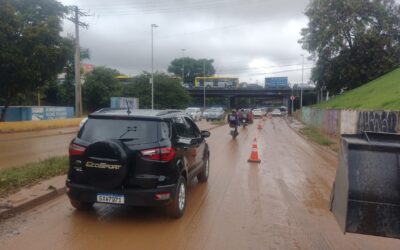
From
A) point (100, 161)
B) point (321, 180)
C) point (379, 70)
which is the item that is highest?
point (379, 70)

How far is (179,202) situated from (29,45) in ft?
77.5

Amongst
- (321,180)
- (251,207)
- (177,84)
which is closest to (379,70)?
(177,84)

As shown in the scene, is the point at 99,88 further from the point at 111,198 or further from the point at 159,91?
the point at 111,198

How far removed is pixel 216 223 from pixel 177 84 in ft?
200

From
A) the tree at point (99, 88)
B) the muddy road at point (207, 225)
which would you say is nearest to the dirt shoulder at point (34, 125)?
the muddy road at point (207, 225)

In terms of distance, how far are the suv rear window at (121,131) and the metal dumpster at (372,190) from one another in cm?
294

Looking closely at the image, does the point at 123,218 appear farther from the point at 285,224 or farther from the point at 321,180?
the point at 321,180

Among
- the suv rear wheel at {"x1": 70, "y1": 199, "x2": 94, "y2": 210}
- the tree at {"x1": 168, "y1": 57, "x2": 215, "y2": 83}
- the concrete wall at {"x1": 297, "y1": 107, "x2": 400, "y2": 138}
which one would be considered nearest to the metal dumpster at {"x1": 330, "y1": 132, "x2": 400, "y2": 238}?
the suv rear wheel at {"x1": 70, "y1": 199, "x2": 94, "y2": 210}

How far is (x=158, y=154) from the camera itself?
644 cm

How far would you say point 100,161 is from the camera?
6.30 meters

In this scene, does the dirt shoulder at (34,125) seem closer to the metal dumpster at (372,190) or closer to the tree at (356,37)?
the metal dumpster at (372,190)

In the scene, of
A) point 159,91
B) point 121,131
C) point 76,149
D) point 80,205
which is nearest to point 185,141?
point 121,131

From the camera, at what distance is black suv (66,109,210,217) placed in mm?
6305

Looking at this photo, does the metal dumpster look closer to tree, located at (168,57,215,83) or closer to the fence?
the fence
